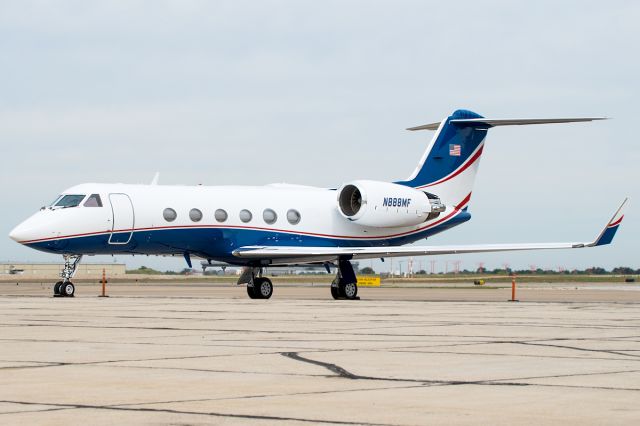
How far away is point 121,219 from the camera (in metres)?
30.4

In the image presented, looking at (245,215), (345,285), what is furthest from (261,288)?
(345,285)

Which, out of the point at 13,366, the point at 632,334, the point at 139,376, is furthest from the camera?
the point at 632,334

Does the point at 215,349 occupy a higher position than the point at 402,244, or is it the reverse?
the point at 402,244

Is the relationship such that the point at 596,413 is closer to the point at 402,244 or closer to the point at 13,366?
the point at 13,366

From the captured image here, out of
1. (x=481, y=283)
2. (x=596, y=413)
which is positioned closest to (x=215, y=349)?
(x=596, y=413)

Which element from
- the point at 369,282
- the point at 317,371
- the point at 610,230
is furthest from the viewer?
the point at 369,282

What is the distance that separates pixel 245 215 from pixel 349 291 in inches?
157

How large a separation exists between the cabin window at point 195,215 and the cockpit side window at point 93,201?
9.02 feet

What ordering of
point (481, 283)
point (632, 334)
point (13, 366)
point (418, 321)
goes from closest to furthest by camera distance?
point (13, 366), point (632, 334), point (418, 321), point (481, 283)

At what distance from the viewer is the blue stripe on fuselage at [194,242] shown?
30.1m

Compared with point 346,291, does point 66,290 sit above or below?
below

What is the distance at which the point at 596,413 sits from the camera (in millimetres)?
8023

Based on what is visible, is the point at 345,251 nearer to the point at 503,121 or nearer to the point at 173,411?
the point at 503,121

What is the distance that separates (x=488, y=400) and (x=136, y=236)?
23.0 m
